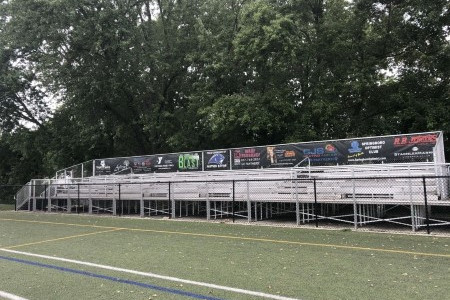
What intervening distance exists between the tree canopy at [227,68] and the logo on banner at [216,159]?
3.38m

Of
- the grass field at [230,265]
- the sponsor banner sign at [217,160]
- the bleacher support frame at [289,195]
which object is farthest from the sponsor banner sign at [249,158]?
the grass field at [230,265]

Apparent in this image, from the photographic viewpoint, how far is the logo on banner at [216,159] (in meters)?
18.1

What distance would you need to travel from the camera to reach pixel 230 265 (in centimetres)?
732

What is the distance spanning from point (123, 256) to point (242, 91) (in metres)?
16.8

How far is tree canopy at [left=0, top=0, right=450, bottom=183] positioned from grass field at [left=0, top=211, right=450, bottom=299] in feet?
36.9

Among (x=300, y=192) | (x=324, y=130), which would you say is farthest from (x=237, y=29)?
(x=300, y=192)

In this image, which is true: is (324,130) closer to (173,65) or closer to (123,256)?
(173,65)

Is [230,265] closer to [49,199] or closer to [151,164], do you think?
[151,164]

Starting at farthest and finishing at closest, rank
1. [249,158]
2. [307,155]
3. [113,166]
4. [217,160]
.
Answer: [113,166]
[217,160]
[249,158]
[307,155]

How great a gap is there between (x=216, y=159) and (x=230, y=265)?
36.3 ft

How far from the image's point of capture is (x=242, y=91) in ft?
78.1

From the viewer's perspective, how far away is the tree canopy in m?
20.6

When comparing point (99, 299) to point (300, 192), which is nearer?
point (99, 299)

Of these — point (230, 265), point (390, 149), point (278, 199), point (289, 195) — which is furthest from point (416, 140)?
point (230, 265)
